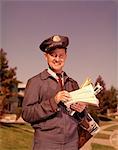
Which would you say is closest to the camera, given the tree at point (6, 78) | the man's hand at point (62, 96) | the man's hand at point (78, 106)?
the man's hand at point (62, 96)

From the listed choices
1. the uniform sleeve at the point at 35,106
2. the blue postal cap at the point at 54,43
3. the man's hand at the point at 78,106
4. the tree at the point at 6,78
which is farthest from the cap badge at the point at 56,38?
the tree at the point at 6,78

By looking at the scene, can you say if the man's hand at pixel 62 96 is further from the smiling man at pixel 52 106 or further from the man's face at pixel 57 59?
the man's face at pixel 57 59

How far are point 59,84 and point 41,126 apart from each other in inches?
10.5

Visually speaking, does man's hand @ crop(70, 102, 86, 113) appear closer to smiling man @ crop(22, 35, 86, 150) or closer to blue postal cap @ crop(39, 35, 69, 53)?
smiling man @ crop(22, 35, 86, 150)

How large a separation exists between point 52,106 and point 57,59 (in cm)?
30

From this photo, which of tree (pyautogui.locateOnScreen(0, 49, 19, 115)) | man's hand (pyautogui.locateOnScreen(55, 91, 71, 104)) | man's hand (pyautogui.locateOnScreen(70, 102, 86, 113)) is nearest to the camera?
man's hand (pyautogui.locateOnScreen(55, 91, 71, 104))

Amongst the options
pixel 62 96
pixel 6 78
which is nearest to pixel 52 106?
pixel 62 96

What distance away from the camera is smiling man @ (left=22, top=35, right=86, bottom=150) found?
2.23 m

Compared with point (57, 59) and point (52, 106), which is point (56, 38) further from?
point (52, 106)

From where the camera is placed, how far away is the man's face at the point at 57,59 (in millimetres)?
2348

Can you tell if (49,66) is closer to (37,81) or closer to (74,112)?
(37,81)

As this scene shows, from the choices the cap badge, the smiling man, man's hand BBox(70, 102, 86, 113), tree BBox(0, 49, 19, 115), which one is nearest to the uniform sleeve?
the smiling man

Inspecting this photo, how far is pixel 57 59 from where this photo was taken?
92.5 inches

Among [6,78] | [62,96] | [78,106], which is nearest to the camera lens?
[62,96]
